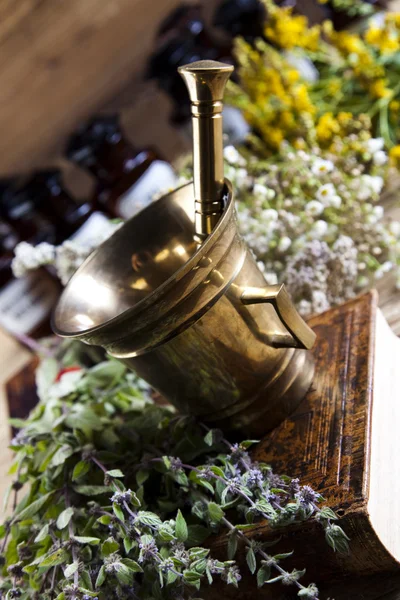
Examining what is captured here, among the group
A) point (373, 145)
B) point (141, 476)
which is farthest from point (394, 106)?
point (141, 476)

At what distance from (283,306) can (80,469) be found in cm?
23

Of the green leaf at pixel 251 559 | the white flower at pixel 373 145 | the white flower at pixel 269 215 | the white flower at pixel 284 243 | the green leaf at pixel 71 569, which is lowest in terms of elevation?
the white flower at pixel 373 145

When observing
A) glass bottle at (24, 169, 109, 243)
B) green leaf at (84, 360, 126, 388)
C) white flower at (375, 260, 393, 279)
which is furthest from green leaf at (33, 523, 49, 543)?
glass bottle at (24, 169, 109, 243)

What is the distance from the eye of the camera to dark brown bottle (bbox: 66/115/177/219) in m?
1.01

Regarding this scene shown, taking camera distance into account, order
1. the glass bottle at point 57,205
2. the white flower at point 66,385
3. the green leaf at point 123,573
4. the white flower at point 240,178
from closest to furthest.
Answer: the green leaf at point 123,573 → the white flower at point 66,385 → the white flower at point 240,178 → the glass bottle at point 57,205

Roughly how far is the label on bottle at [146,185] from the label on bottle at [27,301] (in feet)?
0.63

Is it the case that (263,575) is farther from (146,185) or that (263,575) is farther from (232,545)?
(146,185)

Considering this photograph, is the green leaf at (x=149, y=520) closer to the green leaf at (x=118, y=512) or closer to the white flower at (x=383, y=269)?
the green leaf at (x=118, y=512)

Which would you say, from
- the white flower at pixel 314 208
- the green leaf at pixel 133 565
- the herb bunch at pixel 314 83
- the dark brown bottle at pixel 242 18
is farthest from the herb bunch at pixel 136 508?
the dark brown bottle at pixel 242 18

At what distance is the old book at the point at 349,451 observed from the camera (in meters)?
0.47

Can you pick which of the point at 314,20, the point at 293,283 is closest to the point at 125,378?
the point at 293,283

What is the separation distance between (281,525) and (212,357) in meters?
0.13

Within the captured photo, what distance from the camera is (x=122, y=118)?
1404mm

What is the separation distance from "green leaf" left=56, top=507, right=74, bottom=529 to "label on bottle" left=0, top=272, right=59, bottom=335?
1.81ft
